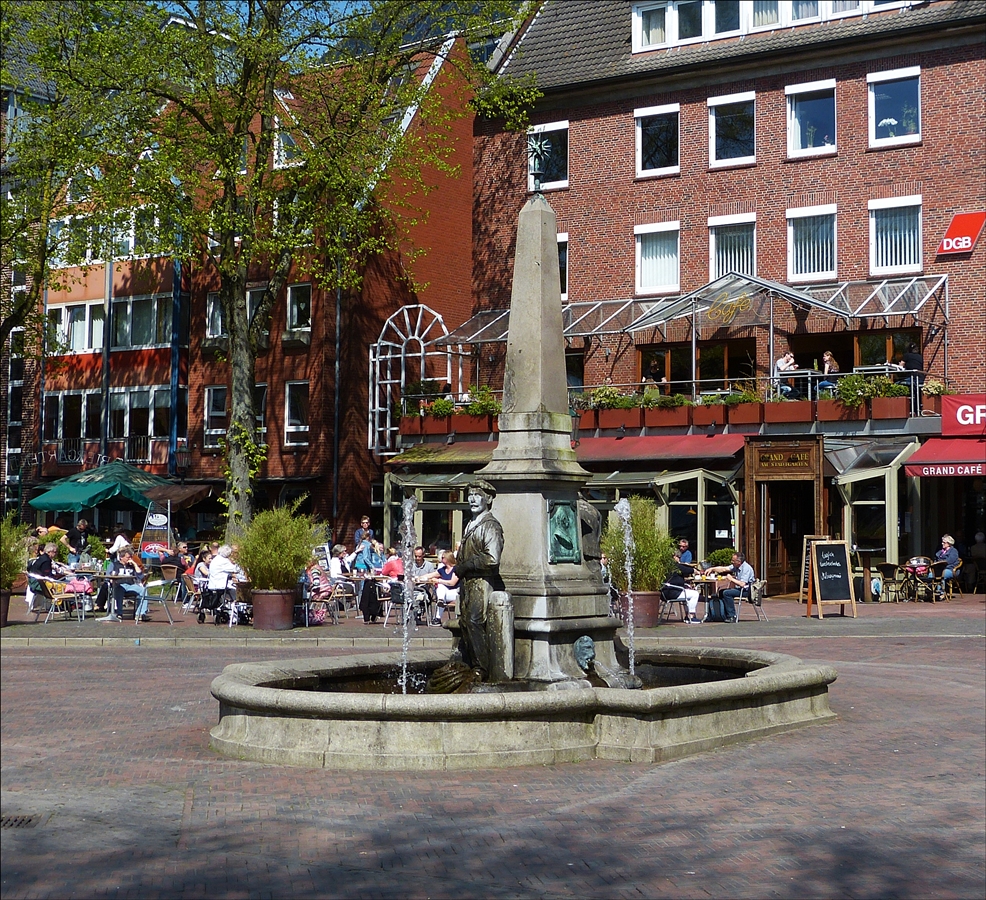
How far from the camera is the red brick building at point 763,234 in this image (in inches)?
1242

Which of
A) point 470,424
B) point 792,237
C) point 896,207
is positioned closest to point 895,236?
point 896,207

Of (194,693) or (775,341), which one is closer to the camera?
(194,693)

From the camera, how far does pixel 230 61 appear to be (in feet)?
98.0

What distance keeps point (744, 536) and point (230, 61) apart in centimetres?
1555

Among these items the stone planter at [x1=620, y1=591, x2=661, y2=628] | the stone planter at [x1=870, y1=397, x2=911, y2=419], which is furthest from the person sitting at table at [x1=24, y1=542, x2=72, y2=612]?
the stone planter at [x1=870, y1=397, x2=911, y2=419]

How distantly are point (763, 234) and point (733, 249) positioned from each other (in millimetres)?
938

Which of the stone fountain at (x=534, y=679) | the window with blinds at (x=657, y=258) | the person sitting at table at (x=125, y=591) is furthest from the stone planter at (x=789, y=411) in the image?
the stone fountain at (x=534, y=679)

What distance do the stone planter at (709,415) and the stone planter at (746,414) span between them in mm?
244

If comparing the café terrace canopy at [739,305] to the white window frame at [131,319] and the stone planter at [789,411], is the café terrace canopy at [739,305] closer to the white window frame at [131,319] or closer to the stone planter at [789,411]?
the stone planter at [789,411]

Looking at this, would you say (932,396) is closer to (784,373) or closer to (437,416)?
(784,373)

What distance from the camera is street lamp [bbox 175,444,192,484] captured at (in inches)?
1714

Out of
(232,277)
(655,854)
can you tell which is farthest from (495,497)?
(232,277)

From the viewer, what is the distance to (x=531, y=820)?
796 centimetres

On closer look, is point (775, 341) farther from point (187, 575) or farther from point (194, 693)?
point (194, 693)
